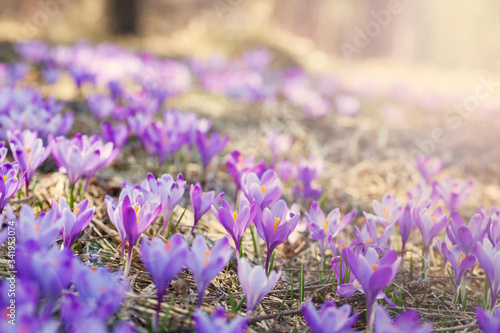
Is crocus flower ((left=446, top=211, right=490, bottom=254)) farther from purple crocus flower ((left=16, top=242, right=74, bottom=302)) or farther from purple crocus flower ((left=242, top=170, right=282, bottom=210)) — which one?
purple crocus flower ((left=16, top=242, right=74, bottom=302))

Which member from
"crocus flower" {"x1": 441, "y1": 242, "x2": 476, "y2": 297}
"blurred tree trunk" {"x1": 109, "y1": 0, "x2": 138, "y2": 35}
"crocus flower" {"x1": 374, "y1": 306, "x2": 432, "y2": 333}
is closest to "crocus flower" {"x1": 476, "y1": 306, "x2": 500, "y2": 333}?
"crocus flower" {"x1": 374, "y1": 306, "x2": 432, "y2": 333}

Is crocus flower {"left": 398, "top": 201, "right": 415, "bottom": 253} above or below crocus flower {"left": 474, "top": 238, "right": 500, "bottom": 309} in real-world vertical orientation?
above

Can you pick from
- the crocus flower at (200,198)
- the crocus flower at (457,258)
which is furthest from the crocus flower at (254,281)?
the crocus flower at (457,258)

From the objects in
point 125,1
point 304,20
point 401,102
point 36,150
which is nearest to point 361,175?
point 36,150

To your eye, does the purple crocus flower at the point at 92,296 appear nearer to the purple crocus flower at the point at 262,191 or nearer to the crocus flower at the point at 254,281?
the crocus flower at the point at 254,281

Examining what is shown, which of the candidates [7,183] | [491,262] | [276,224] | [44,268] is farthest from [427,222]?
[7,183]
